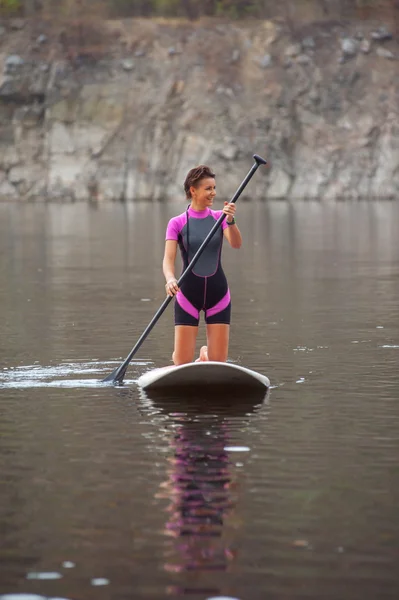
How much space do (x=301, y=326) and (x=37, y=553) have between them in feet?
37.8

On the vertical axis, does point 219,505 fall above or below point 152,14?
below

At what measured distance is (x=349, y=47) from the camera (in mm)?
106562

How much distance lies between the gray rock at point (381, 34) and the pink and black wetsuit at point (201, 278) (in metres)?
96.7

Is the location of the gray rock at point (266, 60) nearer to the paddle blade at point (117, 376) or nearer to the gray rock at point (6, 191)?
the gray rock at point (6, 191)

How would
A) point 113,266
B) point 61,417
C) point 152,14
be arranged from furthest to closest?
point 152,14 → point 113,266 → point 61,417

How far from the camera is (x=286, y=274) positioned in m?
28.7

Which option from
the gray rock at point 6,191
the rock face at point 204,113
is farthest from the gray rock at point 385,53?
the gray rock at point 6,191

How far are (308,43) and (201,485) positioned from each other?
10026 centimetres

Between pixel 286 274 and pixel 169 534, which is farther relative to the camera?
pixel 286 274

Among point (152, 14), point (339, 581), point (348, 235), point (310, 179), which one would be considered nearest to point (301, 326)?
point (339, 581)

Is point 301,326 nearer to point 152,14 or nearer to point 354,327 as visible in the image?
point 354,327

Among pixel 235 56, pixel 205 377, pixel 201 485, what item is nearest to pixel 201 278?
pixel 205 377

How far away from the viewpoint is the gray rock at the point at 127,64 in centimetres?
10500

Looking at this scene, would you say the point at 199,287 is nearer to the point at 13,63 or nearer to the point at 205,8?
the point at 13,63
